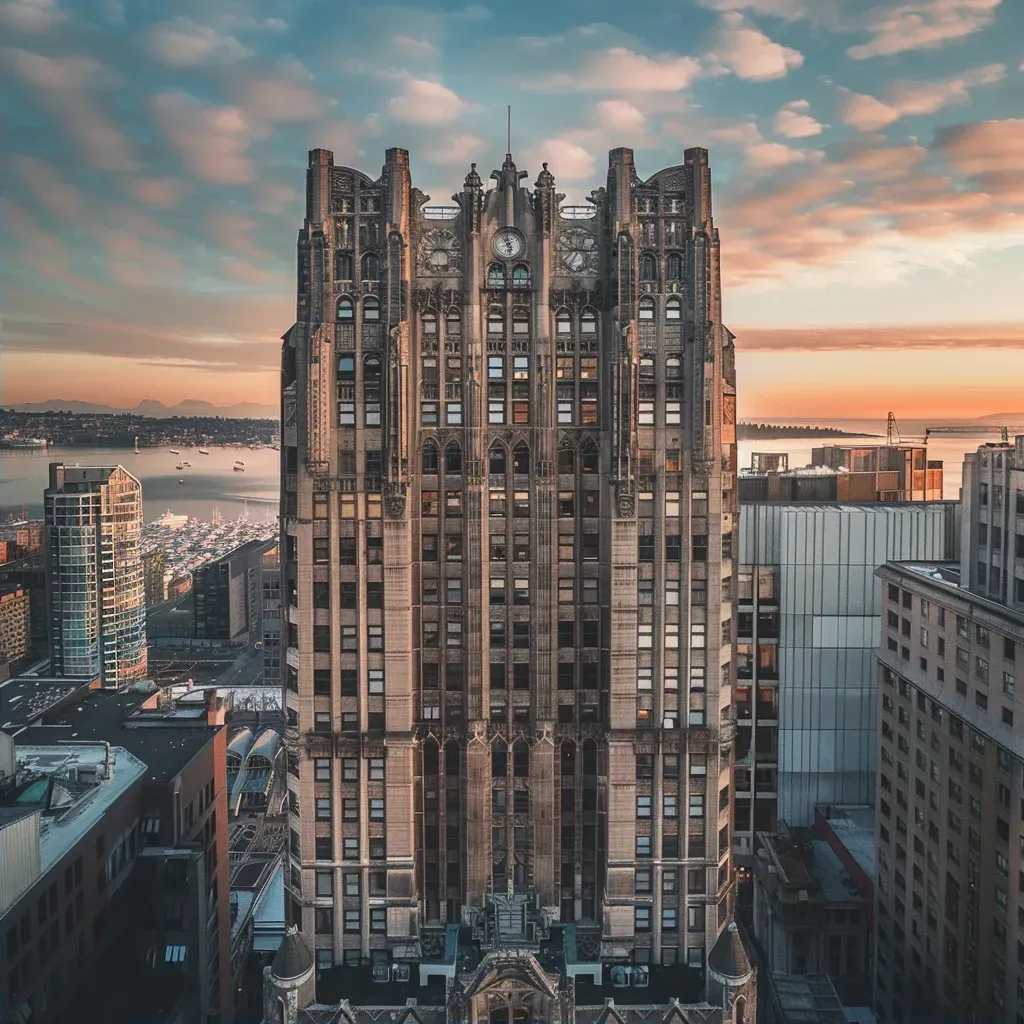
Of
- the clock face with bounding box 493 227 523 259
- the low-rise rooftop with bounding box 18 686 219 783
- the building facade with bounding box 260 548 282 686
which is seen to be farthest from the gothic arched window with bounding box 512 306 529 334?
the building facade with bounding box 260 548 282 686

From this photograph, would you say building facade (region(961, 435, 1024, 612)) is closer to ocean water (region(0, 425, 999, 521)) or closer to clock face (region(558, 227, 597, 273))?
clock face (region(558, 227, 597, 273))

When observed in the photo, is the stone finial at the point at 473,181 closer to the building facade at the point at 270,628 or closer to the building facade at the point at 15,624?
the building facade at the point at 270,628

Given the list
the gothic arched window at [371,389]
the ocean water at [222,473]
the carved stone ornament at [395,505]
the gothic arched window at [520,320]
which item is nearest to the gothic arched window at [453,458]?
the carved stone ornament at [395,505]

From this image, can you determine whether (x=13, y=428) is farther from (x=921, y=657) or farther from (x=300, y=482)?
(x=921, y=657)

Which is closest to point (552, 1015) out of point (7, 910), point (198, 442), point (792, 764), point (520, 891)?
point (520, 891)

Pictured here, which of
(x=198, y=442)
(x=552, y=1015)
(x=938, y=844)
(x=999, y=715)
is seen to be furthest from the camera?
(x=198, y=442)

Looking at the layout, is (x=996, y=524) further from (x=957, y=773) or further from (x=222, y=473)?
(x=222, y=473)

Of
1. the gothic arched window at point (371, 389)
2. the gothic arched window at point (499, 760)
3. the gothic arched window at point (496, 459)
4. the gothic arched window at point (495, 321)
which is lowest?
the gothic arched window at point (499, 760)

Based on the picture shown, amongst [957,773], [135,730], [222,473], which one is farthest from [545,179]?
[222,473]
